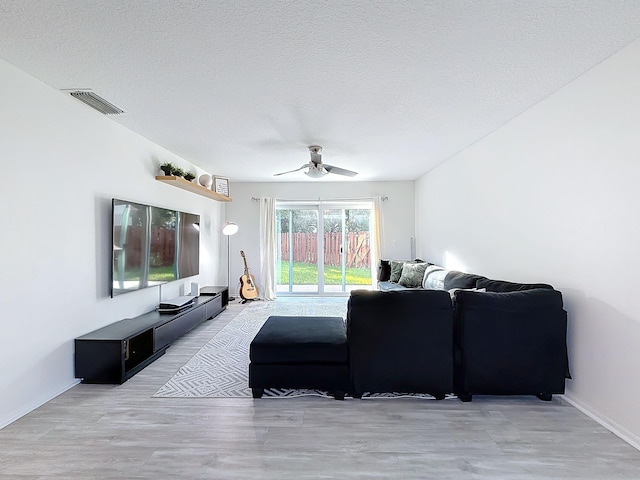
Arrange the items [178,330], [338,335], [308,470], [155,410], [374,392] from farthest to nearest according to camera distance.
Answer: [178,330] → [338,335] → [374,392] → [155,410] → [308,470]

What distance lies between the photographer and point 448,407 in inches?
95.9

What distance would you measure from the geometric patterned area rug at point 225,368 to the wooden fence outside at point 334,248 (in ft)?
5.61

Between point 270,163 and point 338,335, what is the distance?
3.22m

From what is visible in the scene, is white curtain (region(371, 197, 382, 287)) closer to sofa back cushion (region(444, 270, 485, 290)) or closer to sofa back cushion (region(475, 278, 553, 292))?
sofa back cushion (region(444, 270, 485, 290))

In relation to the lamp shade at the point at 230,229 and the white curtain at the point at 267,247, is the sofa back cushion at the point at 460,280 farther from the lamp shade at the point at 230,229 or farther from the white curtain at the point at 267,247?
the lamp shade at the point at 230,229

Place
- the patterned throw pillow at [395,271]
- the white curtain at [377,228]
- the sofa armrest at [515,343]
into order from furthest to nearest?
1. the white curtain at [377,228]
2. the patterned throw pillow at [395,271]
3. the sofa armrest at [515,343]

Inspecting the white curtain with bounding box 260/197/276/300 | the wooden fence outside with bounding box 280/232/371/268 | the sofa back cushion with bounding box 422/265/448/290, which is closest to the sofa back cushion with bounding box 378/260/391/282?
the wooden fence outside with bounding box 280/232/371/268

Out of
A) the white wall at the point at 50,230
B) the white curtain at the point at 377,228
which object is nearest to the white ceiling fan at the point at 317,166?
the white wall at the point at 50,230

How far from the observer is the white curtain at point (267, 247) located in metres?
6.70

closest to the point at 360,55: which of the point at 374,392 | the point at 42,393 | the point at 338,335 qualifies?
the point at 338,335

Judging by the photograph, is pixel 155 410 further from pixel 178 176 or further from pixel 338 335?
pixel 178 176

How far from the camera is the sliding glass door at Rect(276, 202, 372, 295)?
6.96 meters

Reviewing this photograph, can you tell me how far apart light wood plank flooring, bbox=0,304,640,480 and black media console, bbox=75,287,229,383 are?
0.64 feet

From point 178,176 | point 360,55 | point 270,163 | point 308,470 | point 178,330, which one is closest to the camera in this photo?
point 308,470
